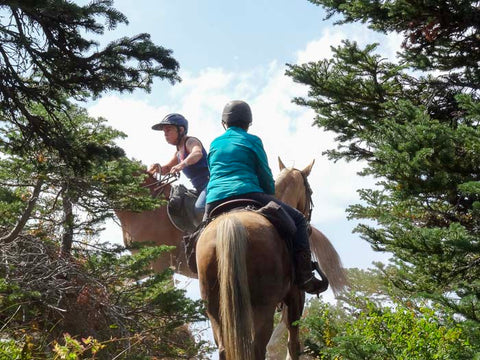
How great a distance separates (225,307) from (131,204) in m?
3.29

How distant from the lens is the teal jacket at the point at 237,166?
5.87 m

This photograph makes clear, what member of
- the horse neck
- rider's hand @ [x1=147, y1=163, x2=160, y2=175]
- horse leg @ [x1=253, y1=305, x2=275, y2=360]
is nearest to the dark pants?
horse leg @ [x1=253, y1=305, x2=275, y2=360]

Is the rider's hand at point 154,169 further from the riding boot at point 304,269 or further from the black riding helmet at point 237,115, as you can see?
the riding boot at point 304,269

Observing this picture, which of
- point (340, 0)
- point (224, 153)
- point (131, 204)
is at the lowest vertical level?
point (224, 153)

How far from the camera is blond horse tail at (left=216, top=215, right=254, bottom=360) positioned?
15.9ft

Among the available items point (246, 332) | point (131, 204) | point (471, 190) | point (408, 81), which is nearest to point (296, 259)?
point (246, 332)

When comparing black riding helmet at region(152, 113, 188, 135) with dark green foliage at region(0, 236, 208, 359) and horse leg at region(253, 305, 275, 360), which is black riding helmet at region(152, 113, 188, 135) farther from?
horse leg at region(253, 305, 275, 360)

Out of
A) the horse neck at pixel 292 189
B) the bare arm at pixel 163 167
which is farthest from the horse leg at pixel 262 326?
the bare arm at pixel 163 167

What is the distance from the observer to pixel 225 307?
4875 millimetres

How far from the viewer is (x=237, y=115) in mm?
6336

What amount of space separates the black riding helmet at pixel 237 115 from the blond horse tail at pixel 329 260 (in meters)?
3.77

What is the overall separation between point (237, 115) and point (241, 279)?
6.92 ft

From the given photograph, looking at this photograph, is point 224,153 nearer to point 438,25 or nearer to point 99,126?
point 99,126

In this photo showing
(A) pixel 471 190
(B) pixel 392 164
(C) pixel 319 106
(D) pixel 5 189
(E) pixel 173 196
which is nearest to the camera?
(A) pixel 471 190
